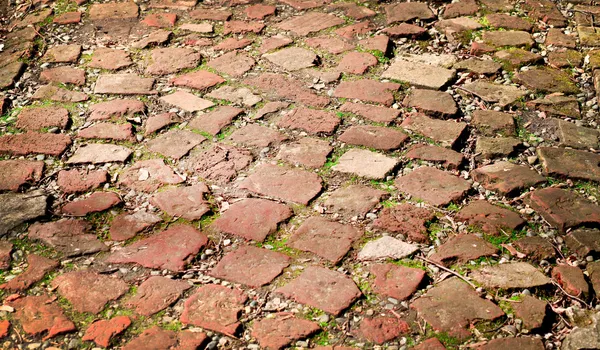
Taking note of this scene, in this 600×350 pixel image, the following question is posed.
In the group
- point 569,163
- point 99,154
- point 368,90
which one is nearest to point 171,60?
point 99,154

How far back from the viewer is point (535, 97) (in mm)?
3809

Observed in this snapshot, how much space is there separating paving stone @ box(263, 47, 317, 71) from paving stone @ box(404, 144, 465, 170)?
42.7 inches

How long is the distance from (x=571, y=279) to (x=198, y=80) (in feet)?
7.86

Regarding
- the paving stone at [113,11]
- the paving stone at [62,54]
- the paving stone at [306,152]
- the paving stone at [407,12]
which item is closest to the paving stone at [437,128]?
the paving stone at [306,152]

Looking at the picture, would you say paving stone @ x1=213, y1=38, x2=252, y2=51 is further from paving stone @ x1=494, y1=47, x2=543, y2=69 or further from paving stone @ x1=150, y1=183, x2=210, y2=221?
paving stone @ x1=494, y1=47, x2=543, y2=69

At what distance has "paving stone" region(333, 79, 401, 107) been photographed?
380cm

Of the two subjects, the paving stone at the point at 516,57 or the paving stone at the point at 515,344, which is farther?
the paving stone at the point at 516,57

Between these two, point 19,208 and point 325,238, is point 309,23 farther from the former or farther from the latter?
point 19,208

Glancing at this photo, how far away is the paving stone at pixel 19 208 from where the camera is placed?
2.88 meters

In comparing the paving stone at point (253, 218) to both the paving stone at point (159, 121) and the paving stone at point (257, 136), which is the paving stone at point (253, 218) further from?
the paving stone at point (159, 121)

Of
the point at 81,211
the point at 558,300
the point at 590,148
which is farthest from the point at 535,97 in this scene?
the point at 81,211

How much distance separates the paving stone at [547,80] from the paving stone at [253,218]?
181 cm

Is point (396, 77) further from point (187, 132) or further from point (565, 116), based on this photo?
point (187, 132)

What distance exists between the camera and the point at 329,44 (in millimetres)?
4367
